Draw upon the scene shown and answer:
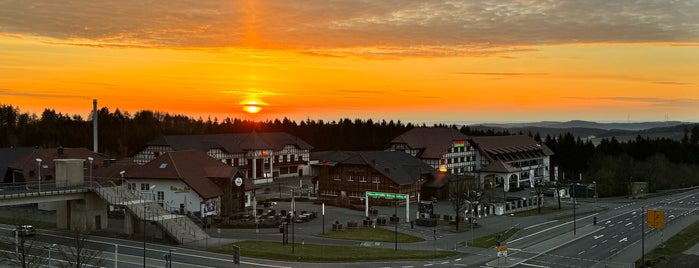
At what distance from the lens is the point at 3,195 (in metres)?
46.1

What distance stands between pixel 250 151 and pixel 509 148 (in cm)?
4317

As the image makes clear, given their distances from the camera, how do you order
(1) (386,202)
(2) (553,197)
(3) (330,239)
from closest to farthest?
(3) (330,239)
(1) (386,202)
(2) (553,197)

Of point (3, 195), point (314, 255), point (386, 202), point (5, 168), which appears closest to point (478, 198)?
point (386, 202)

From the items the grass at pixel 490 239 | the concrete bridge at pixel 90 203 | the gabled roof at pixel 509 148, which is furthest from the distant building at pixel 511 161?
the concrete bridge at pixel 90 203

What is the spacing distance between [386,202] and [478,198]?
1311 centimetres

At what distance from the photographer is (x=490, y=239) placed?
5169cm

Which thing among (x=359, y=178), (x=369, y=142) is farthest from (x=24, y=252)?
(x=369, y=142)

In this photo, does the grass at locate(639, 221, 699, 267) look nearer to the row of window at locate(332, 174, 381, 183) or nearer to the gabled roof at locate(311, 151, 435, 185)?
the gabled roof at locate(311, 151, 435, 185)

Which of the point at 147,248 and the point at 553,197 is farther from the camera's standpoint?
the point at 553,197

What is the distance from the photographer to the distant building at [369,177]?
7550 cm

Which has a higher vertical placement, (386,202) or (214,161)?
(214,161)

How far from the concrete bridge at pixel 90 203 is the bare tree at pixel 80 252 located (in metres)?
1.20

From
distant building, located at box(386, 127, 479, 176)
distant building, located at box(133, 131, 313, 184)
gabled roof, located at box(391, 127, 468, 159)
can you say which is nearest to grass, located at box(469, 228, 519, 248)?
distant building, located at box(386, 127, 479, 176)

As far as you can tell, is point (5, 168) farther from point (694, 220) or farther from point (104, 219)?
point (694, 220)
